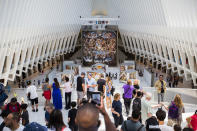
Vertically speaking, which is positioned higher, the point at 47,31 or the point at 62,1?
the point at 62,1

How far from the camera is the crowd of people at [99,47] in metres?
28.8

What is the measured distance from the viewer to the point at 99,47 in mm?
28875

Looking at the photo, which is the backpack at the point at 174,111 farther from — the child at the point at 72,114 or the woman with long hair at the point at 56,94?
the woman with long hair at the point at 56,94

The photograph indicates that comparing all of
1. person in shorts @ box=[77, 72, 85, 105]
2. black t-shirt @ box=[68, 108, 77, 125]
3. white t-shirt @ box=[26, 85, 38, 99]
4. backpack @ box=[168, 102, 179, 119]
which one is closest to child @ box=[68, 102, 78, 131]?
black t-shirt @ box=[68, 108, 77, 125]

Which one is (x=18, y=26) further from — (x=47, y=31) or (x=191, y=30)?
(x=191, y=30)

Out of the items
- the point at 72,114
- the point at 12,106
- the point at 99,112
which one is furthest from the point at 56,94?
the point at 99,112

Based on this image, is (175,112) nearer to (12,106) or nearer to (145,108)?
(145,108)

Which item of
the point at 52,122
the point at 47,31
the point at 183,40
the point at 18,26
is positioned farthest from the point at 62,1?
the point at 52,122

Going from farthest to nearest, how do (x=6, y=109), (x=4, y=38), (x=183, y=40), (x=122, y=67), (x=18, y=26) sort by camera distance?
(x=122, y=67), (x=183, y=40), (x=18, y=26), (x=4, y=38), (x=6, y=109)

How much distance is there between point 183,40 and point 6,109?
472 inches

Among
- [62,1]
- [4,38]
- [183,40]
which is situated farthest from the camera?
[62,1]

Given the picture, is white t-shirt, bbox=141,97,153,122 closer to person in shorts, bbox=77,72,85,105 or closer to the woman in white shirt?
person in shorts, bbox=77,72,85,105

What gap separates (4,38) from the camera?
12281 millimetres

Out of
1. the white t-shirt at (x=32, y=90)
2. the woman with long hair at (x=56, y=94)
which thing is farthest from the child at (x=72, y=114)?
the white t-shirt at (x=32, y=90)
